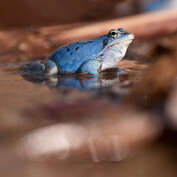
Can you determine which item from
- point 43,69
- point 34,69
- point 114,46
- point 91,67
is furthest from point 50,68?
point 114,46

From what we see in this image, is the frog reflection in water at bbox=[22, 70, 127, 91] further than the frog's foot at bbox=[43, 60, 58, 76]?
No

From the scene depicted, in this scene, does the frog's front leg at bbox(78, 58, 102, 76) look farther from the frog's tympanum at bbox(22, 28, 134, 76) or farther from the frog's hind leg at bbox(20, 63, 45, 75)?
the frog's hind leg at bbox(20, 63, 45, 75)

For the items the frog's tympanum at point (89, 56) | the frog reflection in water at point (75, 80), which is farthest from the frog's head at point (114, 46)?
the frog reflection in water at point (75, 80)

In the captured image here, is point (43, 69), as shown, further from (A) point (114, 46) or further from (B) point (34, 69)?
(A) point (114, 46)

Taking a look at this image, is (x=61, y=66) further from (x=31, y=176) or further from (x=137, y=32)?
(x=137, y=32)

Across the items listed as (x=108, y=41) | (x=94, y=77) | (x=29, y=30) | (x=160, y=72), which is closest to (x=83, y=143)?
(x=160, y=72)

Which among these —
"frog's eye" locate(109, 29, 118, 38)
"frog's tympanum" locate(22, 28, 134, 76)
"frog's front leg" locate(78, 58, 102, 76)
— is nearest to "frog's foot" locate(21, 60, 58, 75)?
"frog's tympanum" locate(22, 28, 134, 76)

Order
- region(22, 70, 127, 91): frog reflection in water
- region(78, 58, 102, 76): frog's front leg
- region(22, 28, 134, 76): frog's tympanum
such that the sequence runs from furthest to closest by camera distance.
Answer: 1. region(22, 28, 134, 76): frog's tympanum
2. region(78, 58, 102, 76): frog's front leg
3. region(22, 70, 127, 91): frog reflection in water
